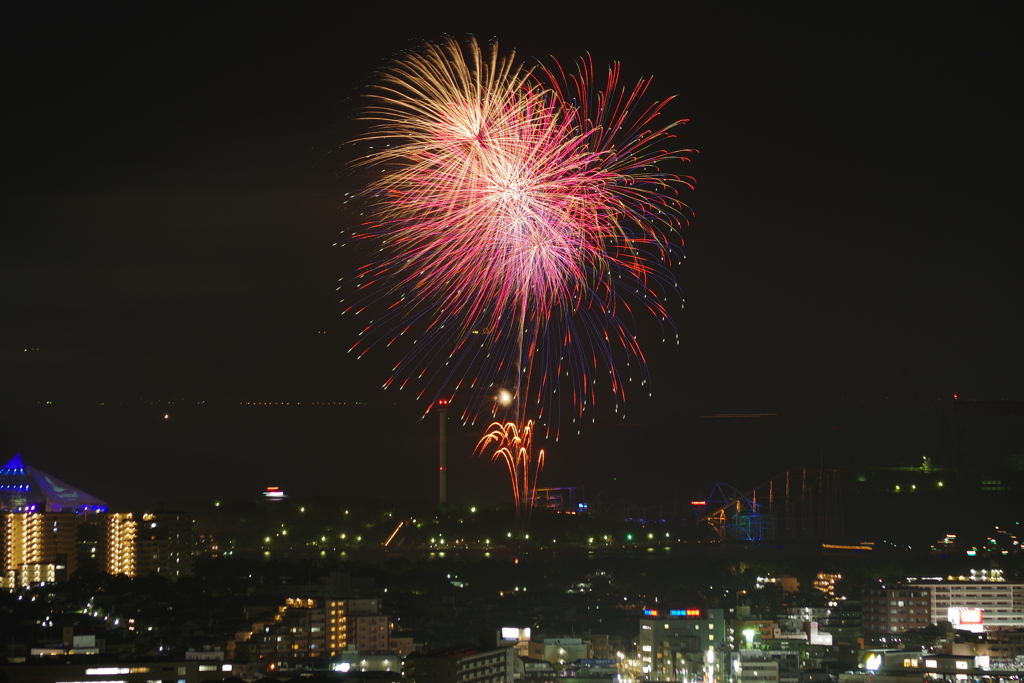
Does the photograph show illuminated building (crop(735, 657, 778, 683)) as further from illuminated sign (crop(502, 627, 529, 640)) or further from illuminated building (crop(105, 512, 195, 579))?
illuminated building (crop(105, 512, 195, 579))

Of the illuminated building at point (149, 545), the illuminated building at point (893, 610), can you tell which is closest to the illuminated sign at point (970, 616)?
the illuminated building at point (893, 610)

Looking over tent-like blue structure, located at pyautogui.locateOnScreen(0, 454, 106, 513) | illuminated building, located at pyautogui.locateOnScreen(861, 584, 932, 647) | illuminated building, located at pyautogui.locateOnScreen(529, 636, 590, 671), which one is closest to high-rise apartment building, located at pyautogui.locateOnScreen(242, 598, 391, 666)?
illuminated building, located at pyautogui.locateOnScreen(529, 636, 590, 671)

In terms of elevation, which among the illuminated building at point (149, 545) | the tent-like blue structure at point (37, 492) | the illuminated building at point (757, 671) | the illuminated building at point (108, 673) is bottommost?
the illuminated building at point (757, 671)

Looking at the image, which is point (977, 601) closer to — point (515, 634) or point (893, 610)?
point (893, 610)

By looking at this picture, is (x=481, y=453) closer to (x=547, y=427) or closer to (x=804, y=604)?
(x=547, y=427)

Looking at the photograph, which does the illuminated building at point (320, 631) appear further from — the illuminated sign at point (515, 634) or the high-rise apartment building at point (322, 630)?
the illuminated sign at point (515, 634)

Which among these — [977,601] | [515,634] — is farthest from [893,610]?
[515,634]
